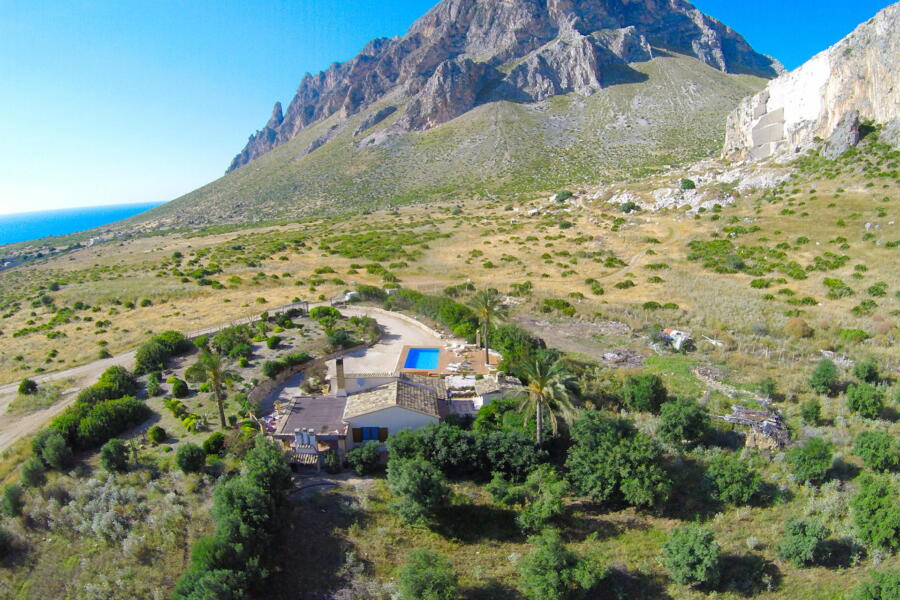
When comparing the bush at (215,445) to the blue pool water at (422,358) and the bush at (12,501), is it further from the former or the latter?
the blue pool water at (422,358)

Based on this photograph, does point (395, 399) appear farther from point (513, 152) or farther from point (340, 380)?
point (513, 152)

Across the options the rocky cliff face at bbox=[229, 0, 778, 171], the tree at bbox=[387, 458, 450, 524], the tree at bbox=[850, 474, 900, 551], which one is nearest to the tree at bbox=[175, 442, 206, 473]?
the tree at bbox=[387, 458, 450, 524]

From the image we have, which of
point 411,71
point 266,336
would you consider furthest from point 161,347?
point 411,71

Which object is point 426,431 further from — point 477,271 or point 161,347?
point 477,271

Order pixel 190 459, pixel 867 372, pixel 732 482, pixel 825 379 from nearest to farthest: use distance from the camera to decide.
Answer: pixel 732 482, pixel 190 459, pixel 825 379, pixel 867 372

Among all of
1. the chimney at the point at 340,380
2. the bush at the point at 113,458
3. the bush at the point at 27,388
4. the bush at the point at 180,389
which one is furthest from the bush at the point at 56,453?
the chimney at the point at 340,380

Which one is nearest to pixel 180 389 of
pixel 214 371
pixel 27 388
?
pixel 214 371

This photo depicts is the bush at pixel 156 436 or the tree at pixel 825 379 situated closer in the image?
the bush at pixel 156 436
